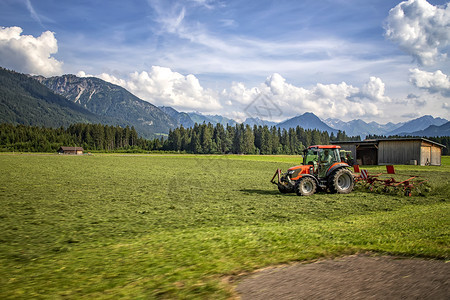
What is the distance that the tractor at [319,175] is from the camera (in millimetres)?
16359

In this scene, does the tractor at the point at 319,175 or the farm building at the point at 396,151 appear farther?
the farm building at the point at 396,151

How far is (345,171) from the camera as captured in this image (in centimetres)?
1694

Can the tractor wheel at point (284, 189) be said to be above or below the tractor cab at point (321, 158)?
below

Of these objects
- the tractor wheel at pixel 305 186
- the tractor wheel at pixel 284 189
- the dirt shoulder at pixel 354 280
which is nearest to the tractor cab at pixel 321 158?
the tractor wheel at pixel 305 186

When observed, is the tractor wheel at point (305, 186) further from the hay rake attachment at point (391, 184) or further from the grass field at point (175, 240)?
the hay rake attachment at point (391, 184)

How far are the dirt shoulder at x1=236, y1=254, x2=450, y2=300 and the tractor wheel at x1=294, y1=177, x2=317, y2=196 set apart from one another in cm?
1031

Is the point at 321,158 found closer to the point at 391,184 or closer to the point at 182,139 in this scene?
the point at 391,184

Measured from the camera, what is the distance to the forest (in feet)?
447

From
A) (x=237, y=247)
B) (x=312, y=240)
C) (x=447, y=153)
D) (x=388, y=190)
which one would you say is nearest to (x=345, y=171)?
(x=388, y=190)

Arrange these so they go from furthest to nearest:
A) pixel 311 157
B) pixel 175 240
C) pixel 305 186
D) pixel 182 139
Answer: pixel 182 139 → pixel 311 157 → pixel 305 186 → pixel 175 240

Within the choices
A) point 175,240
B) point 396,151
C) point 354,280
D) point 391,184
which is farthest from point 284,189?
point 396,151

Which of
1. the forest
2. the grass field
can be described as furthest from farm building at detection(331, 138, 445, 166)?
the forest

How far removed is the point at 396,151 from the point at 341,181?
43414 mm

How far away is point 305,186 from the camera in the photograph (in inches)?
647
